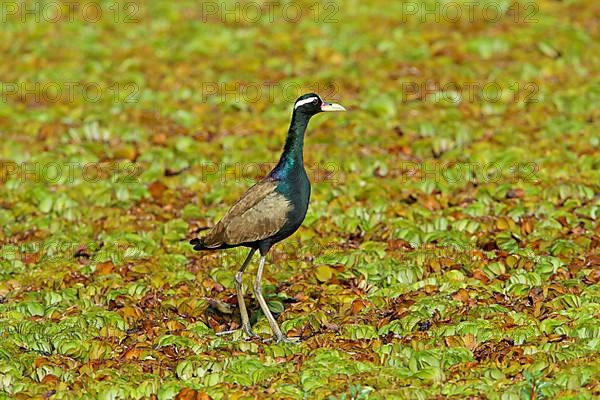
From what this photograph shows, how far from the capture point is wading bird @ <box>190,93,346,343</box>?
33.2 ft

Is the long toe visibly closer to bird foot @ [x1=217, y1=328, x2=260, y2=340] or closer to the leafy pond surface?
bird foot @ [x1=217, y1=328, x2=260, y2=340]

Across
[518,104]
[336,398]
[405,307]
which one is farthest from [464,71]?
[336,398]

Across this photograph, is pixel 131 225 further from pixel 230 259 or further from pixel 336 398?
pixel 336 398

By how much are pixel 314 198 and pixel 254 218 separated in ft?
12.4

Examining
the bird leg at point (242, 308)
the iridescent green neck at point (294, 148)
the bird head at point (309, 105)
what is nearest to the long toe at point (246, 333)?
the bird leg at point (242, 308)

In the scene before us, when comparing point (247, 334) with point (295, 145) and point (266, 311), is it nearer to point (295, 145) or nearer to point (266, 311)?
point (266, 311)

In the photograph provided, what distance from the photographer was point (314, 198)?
45.6 ft

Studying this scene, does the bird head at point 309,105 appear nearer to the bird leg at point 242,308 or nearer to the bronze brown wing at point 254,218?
the bronze brown wing at point 254,218

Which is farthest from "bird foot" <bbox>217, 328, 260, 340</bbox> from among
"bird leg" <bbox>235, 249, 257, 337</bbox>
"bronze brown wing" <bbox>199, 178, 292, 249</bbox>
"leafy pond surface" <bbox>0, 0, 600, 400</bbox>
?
"bronze brown wing" <bbox>199, 178, 292, 249</bbox>

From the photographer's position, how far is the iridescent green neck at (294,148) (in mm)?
10383

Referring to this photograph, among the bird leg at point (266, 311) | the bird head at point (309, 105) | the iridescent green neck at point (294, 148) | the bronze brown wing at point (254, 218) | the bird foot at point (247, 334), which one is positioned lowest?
the bird foot at point (247, 334)

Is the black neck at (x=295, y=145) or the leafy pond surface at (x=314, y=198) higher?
the black neck at (x=295, y=145)

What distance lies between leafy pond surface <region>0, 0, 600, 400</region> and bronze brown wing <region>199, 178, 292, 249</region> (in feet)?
2.97

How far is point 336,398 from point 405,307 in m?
2.35
